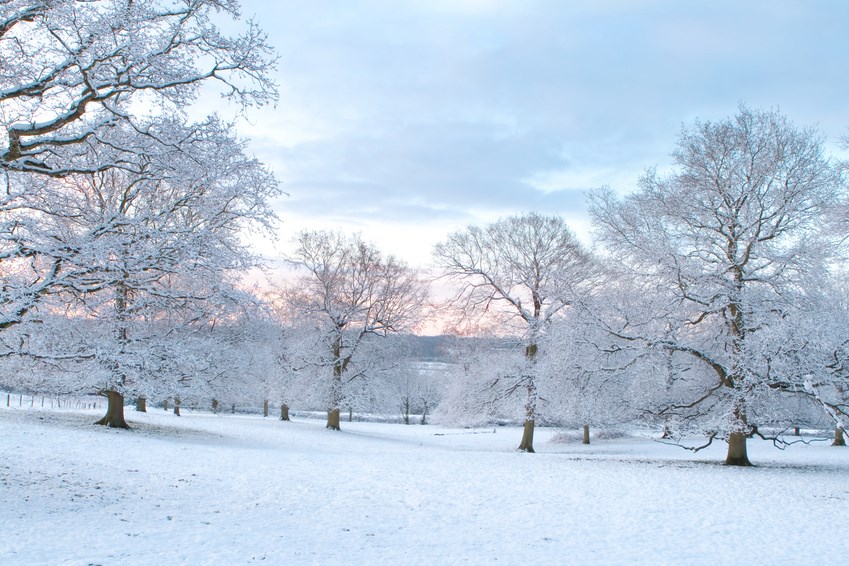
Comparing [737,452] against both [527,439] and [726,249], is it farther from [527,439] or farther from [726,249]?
[527,439]

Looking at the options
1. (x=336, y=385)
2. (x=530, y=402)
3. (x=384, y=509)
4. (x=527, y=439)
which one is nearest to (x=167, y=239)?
(x=384, y=509)

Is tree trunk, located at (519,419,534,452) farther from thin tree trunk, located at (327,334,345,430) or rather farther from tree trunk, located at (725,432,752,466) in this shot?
thin tree trunk, located at (327,334,345,430)

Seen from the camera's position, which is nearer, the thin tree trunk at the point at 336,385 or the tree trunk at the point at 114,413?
the tree trunk at the point at 114,413

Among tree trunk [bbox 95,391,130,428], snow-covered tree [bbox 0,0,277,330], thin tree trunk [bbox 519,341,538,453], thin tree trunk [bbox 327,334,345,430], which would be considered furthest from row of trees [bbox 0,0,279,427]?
thin tree trunk [bbox 327,334,345,430]

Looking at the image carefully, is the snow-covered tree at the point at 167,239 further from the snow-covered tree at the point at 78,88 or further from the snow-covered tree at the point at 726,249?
the snow-covered tree at the point at 726,249

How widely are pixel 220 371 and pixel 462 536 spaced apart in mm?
17372

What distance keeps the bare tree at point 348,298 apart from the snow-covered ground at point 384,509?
12.7m

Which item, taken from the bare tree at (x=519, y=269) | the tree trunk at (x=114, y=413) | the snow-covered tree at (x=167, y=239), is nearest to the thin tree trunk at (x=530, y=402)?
the bare tree at (x=519, y=269)

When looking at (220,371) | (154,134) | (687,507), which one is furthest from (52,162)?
(220,371)

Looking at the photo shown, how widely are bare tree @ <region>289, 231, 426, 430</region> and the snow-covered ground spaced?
1274 cm

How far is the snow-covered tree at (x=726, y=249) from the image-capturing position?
54.0ft

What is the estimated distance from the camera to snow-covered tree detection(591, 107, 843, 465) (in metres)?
16.5

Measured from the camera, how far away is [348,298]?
31.3 metres

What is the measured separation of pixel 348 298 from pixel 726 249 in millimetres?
19113
